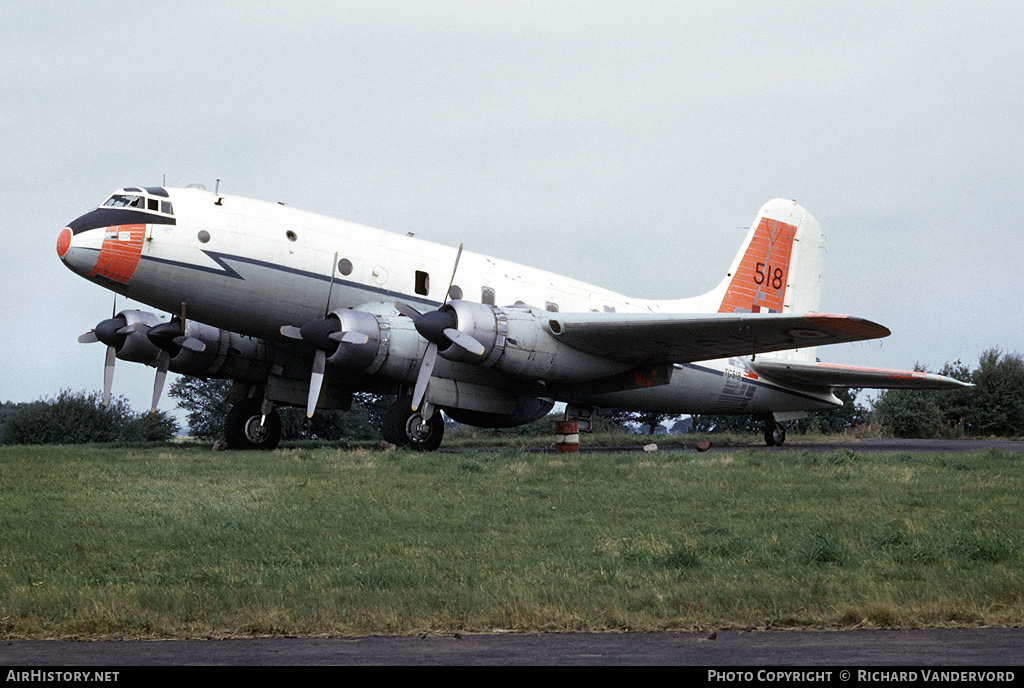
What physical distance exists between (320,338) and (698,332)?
9.36m

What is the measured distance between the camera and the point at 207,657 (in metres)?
7.36

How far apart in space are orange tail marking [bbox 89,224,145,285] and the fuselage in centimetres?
2

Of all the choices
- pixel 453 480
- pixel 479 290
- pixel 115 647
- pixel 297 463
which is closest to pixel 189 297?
pixel 297 463

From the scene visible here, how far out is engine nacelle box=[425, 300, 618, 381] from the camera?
23.1 m

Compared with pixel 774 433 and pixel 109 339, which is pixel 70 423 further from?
pixel 774 433

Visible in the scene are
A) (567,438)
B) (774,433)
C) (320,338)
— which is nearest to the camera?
(320,338)

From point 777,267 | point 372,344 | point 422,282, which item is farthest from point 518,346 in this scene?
point 777,267

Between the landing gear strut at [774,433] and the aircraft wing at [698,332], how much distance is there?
825cm

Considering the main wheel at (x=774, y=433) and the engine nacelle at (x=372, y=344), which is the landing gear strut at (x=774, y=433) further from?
the engine nacelle at (x=372, y=344)

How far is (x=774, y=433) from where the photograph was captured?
33.9m

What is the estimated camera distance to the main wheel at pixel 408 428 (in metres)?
24.8

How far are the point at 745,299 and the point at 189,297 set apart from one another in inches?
754

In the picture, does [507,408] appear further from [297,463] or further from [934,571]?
[934,571]

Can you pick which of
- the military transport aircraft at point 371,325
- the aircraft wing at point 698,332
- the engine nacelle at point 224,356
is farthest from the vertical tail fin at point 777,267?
the engine nacelle at point 224,356
